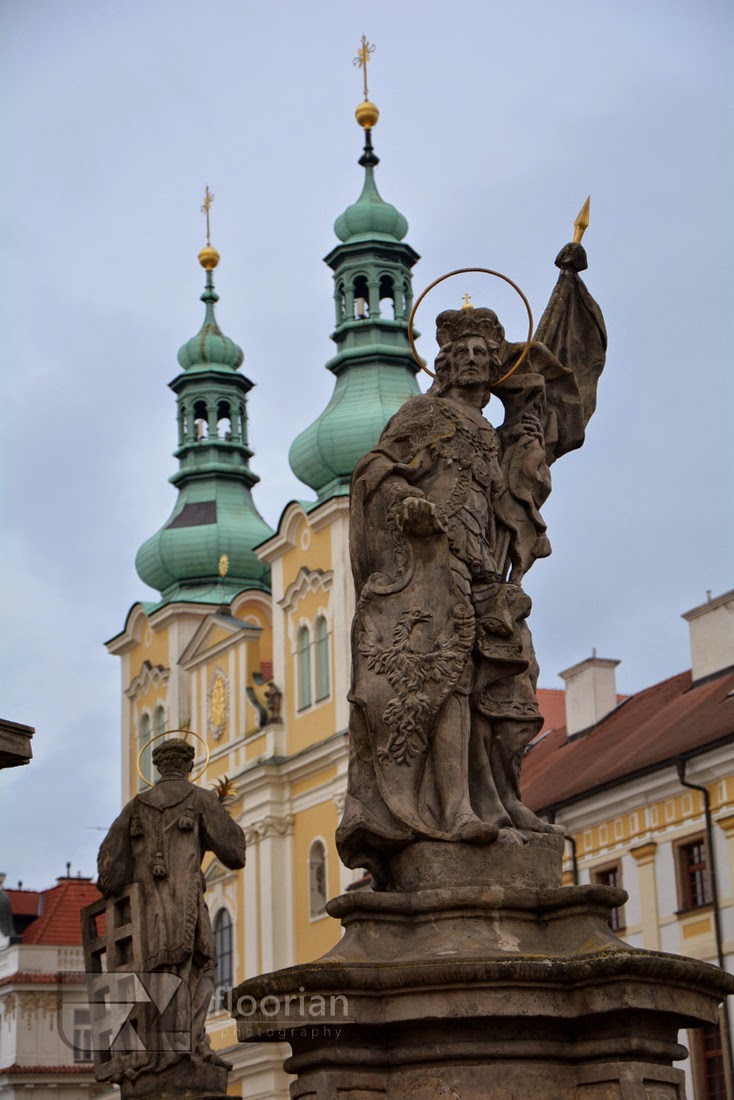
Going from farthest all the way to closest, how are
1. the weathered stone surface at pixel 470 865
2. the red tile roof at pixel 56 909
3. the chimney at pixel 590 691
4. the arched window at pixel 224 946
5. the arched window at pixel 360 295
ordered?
the red tile roof at pixel 56 909 → the arched window at pixel 360 295 → the arched window at pixel 224 946 → the chimney at pixel 590 691 → the weathered stone surface at pixel 470 865

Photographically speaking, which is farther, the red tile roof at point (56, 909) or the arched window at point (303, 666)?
the red tile roof at point (56, 909)

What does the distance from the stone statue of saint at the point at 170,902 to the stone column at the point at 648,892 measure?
20057mm

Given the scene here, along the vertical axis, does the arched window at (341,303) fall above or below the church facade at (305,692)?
above

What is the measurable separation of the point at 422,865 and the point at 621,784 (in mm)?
25003

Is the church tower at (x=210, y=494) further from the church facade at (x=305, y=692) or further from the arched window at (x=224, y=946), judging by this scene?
the arched window at (x=224, y=946)

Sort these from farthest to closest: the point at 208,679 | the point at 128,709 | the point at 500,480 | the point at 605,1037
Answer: the point at 128,709
the point at 208,679
the point at 500,480
the point at 605,1037

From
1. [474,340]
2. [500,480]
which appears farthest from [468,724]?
[474,340]

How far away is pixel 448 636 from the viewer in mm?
7699

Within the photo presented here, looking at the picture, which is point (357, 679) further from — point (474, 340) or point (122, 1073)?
point (122, 1073)

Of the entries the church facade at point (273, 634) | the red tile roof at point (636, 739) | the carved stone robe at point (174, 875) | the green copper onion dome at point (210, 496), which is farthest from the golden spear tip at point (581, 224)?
the green copper onion dome at point (210, 496)

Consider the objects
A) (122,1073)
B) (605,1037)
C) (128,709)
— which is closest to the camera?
(605,1037)

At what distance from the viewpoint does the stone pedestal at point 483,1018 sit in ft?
22.5

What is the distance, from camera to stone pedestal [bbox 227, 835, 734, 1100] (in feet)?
22.5

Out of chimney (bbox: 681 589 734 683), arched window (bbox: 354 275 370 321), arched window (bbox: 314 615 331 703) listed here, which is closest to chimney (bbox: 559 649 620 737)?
chimney (bbox: 681 589 734 683)
